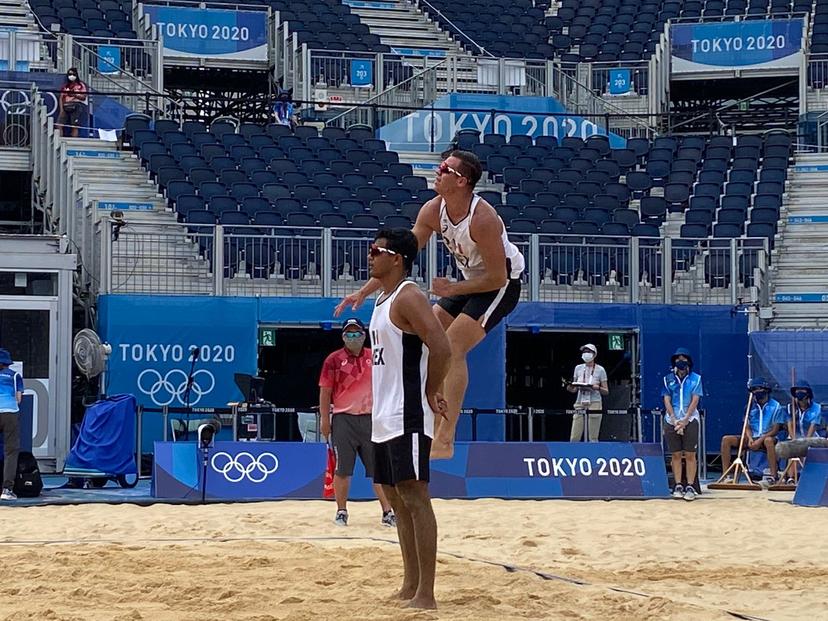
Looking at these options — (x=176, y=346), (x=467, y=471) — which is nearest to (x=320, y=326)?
(x=176, y=346)

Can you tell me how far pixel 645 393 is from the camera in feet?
70.4

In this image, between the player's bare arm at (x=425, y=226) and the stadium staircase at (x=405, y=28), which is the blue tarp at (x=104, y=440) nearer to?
the player's bare arm at (x=425, y=226)

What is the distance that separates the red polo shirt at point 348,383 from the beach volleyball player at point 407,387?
4.87 meters

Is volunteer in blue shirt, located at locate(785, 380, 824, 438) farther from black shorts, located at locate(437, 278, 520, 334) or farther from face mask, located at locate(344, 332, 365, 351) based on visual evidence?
black shorts, located at locate(437, 278, 520, 334)

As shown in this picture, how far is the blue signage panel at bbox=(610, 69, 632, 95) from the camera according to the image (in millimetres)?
31734

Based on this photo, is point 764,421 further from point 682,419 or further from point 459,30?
point 459,30

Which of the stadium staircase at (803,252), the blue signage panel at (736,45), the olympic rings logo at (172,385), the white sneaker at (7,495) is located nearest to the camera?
the white sneaker at (7,495)

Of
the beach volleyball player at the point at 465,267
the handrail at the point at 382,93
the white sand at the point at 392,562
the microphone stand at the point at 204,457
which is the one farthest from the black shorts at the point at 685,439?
the handrail at the point at 382,93

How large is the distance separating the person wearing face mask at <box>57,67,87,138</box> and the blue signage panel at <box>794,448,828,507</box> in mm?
14190

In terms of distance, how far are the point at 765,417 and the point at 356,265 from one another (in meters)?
6.01

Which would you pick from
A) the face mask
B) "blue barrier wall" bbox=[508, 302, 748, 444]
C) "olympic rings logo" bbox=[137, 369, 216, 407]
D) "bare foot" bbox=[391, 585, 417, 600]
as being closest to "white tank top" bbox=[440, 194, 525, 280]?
"bare foot" bbox=[391, 585, 417, 600]

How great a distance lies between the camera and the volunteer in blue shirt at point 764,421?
63.6 feet

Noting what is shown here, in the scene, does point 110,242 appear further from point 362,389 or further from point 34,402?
point 362,389

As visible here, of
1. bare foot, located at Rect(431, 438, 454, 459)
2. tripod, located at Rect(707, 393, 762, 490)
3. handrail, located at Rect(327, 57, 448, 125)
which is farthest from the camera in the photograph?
handrail, located at Rect(327, 57, 448, 125)
